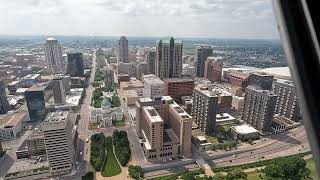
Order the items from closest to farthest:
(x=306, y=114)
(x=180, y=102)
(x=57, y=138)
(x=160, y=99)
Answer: (x=306, y=114), (x=57, y=138), (x=160, y=99), (x=180, y=102)

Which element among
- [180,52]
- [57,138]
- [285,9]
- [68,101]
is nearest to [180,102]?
[180,52]

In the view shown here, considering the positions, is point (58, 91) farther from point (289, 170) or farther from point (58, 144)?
point (289, 170)

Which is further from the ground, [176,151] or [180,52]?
[180,52]

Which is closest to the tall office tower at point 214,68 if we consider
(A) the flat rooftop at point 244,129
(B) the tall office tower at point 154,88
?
(B) the tall office tower at point 154,88

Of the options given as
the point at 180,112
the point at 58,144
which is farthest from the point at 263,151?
the point at 58,144

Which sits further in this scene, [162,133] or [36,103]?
[36,103]

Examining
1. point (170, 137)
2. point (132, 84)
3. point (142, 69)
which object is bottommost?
point (170, 137)

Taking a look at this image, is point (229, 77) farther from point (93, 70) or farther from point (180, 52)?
point (93, 70)

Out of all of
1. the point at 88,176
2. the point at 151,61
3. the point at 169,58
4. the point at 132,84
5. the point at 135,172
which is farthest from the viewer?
the point at 151,61
